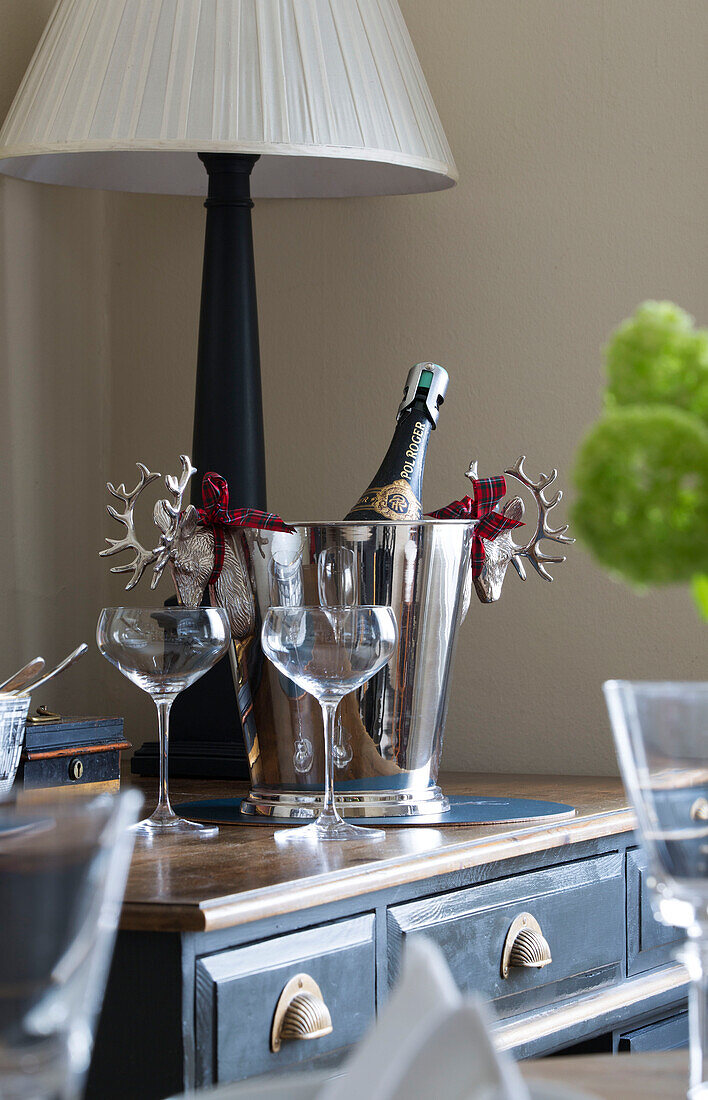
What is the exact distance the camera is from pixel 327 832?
928 millimetres

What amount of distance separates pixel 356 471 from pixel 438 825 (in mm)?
587

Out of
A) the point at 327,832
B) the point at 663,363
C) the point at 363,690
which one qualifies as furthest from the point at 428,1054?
the point at 363,690

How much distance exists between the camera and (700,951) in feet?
1.45

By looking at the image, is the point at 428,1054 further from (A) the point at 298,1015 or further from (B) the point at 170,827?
(B) the point at 170,827

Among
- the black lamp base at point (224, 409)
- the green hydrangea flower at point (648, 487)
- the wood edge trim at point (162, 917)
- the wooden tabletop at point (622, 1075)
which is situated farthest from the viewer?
the black lamp base at point (224, 409)

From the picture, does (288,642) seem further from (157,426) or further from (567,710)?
(157,426)

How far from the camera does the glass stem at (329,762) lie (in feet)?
3.11

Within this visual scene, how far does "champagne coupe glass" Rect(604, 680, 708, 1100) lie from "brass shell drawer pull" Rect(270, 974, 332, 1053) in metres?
0.35

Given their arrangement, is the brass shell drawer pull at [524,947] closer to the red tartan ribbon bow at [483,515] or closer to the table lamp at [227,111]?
the red tartan ribbon bow at [483,515]

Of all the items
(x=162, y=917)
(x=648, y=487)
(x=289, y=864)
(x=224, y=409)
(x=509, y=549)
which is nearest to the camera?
(x=648, y=487)

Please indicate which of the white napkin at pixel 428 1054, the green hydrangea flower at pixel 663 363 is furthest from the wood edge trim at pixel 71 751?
the green hydrangea flower at pixel 663 363

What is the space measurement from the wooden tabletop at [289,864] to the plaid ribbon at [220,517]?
212 mm

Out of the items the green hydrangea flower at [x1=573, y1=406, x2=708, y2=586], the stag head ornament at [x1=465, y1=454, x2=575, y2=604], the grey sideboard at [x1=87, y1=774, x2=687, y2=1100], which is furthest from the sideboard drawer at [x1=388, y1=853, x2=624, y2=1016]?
the green hydrangea flower at [x1=573, y1=406, x2=708, y2=586]

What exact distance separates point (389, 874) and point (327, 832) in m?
0.12
